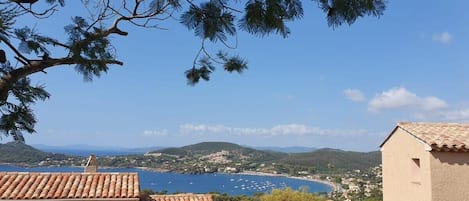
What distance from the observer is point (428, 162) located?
9898 mm

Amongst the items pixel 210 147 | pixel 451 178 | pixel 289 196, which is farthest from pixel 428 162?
pixel 210 147

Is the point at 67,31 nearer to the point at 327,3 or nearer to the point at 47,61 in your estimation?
the point at 47,61

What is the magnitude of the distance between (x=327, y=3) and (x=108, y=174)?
11.3m

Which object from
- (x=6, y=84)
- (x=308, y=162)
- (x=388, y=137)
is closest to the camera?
(x=6, y=84)

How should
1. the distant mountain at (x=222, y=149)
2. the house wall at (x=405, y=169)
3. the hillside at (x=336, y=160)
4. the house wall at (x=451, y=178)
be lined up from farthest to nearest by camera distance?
1. the distant mountain at (x=222, y=149)
2. the hillside at (x=336, y=160)
3. the house wall at (x=405, y=169)
4. the house wall at (x=451, y=178)

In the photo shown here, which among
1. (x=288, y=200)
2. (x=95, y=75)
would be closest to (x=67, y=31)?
(x=95, y=75)

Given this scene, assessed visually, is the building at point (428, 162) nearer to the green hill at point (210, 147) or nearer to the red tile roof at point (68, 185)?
the red tile roof at point (68, 185)

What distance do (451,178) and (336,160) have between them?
105908 millimetres

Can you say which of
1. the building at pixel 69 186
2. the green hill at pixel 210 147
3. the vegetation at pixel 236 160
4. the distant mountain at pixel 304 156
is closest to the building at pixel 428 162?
the building at pixel 69 186

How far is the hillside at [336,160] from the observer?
102 meters

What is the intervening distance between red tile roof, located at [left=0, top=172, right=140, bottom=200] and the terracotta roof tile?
295 inches

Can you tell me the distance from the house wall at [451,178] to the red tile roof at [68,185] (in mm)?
7478

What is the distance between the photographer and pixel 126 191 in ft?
38.0

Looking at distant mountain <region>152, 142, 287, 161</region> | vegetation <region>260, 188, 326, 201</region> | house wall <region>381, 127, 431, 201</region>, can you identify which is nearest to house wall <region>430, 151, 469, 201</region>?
house wall <region>381, 127, 431, 201</region>
